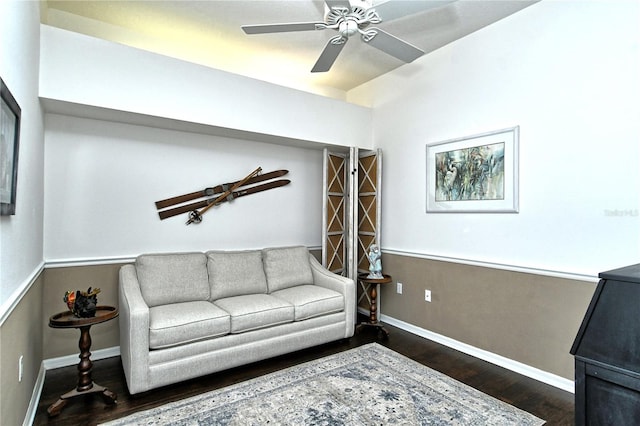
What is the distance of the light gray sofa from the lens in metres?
2.40

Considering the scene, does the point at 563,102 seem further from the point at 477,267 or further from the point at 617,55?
the point at 477,267

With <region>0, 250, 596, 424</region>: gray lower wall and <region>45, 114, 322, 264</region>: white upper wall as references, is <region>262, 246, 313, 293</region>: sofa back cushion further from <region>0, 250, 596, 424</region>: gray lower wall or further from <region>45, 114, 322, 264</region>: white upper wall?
<region>0, 250, 596, 424</region>: gray lower wall

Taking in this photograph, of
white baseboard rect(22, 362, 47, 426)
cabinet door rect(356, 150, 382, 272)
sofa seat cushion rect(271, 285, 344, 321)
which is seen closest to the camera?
white baseboard rect(22, 362, 47, 426)

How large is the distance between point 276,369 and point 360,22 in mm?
2709

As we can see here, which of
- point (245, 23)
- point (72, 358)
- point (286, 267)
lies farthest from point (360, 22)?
point (72, 358)

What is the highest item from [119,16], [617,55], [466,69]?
[119,16]

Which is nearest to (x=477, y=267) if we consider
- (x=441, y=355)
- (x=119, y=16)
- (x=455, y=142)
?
(x=441, y=355)

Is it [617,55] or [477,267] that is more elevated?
[617,55]

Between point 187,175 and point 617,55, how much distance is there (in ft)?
12.0

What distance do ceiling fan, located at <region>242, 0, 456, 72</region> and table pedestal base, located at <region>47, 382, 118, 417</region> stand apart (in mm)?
2613

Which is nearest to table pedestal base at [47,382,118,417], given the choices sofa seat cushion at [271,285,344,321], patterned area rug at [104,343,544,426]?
patterned area rug at [104,343,544,426]

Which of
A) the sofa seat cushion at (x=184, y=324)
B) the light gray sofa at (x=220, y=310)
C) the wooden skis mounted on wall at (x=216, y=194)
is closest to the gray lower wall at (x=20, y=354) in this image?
the light gray sofa at (x=220, y=310)

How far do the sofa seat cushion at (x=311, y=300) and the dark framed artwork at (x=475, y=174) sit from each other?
1.36 metres

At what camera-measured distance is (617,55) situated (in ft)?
7.67
